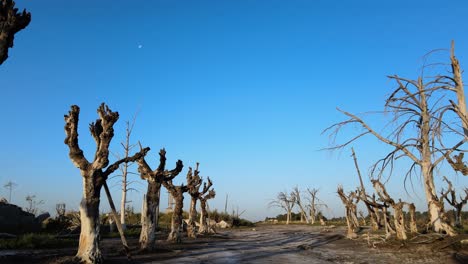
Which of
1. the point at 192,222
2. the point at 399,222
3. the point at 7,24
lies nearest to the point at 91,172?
the point at 7,24

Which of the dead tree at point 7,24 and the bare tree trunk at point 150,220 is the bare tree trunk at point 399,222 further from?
the dead tree at point 7,24

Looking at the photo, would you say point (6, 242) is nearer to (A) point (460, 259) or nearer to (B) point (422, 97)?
(A) point (460, 259)

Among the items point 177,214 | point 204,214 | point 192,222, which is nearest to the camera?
point 177,214

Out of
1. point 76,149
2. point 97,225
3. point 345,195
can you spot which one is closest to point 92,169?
point 76,149

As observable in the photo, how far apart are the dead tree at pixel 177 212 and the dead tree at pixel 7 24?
16.0 meters

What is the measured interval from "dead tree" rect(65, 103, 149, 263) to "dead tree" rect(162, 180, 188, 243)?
11426mm

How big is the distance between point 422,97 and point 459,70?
13.3 feet

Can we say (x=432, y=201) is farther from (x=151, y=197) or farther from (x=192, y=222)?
(x=192, y=222)

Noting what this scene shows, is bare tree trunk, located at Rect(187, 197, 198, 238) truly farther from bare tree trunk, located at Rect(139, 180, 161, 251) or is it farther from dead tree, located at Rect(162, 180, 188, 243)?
bare tree trunk, located at Rect(139, 180, 161, 251)

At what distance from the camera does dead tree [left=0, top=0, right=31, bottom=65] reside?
488 inches

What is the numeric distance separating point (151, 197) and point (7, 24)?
10.7 m

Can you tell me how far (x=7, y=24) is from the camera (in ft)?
41.0

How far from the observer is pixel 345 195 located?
105 ft

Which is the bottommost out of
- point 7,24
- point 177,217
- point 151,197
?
point 177,217
